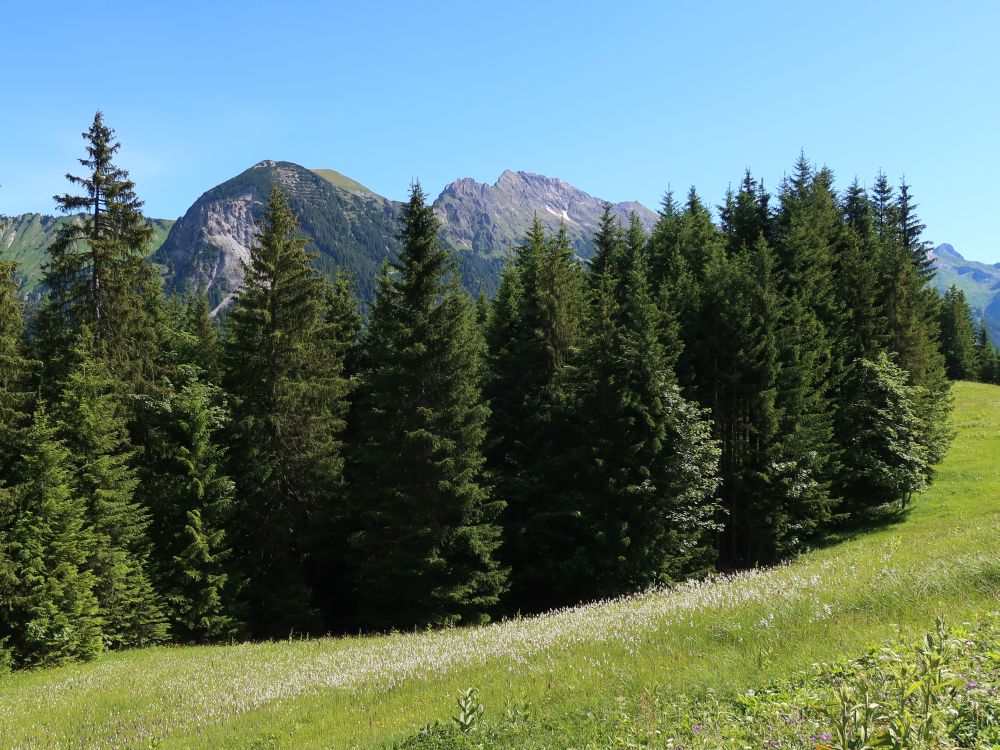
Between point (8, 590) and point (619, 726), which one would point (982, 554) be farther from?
point (8, 590)

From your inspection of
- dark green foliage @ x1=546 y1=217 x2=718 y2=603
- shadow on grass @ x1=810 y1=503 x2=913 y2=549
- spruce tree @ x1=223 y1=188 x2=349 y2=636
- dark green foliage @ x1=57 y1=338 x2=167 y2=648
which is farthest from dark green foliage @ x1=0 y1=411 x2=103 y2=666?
shadow on grass @ x1=810 y1=503 x2=913 y2=549

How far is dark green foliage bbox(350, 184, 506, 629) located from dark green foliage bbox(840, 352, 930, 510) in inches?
766

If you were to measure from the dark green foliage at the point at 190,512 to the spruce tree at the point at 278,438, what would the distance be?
46.3 inches

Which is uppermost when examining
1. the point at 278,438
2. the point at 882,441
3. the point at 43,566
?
the point at 278,438

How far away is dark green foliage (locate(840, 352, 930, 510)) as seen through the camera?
2986 centimetres

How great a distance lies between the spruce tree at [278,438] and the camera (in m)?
28.1

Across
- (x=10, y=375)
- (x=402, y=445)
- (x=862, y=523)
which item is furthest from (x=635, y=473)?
(x=10, y=375)

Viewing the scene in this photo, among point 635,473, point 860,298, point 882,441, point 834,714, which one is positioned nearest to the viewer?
point 834,714

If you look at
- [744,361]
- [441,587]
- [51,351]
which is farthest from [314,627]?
[744,361]

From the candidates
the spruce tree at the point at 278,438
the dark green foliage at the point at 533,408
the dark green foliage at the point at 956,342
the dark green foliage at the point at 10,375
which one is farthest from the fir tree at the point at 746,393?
the dark green foliage at the point at 956,342

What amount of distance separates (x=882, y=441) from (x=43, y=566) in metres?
36.9

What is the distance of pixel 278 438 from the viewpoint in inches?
1121

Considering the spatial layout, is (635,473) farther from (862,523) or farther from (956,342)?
(956,342)

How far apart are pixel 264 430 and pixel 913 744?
1133 inches
